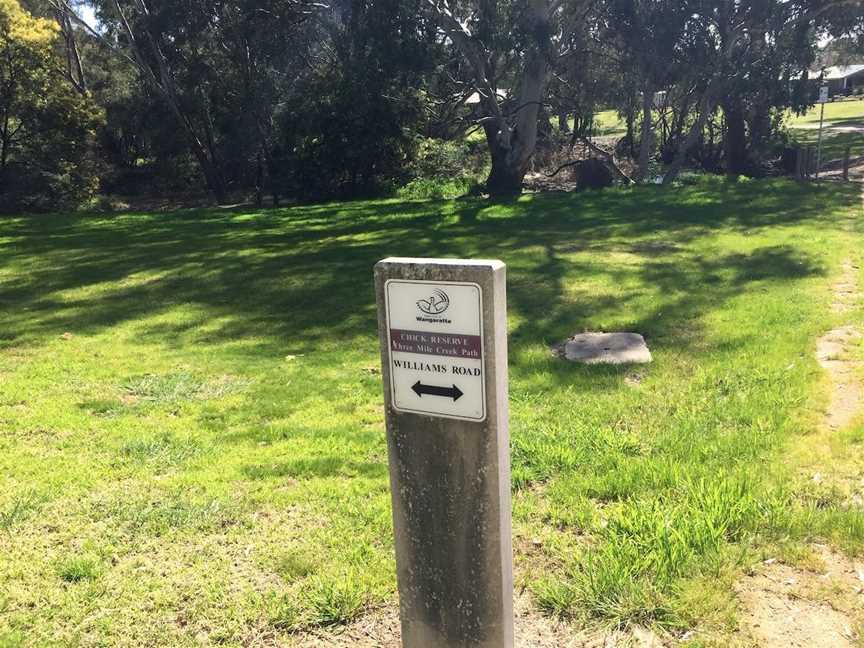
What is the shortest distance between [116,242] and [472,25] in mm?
10393

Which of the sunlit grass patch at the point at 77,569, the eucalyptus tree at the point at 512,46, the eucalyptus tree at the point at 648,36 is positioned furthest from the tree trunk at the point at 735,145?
the sunlit grass patch at the point at 77,569

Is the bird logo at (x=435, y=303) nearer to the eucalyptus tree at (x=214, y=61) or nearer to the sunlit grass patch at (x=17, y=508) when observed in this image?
the sunlit grass patch at (x=17, y=508)

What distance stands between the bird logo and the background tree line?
1696 centimetres

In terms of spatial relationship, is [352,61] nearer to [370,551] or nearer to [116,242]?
[116,242]

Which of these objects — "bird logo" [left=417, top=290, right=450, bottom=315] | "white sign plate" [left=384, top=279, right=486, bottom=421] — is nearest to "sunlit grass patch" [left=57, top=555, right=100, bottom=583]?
"white sign plate" [left=384, top=279, right=486, bottom=421]

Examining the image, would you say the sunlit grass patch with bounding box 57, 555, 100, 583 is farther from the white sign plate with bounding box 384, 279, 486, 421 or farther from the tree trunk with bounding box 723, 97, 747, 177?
the tree trunk with bounding box 723, 97, 747, 177

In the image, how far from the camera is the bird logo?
2.33 meters

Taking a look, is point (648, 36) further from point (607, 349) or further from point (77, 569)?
point (77, 569)

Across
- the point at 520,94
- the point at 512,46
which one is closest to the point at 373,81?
the point at 512,46

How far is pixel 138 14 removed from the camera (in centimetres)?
2322

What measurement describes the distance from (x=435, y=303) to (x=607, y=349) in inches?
187

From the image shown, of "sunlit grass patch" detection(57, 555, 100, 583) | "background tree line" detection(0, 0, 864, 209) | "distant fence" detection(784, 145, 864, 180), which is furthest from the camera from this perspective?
"distant fence" detection(784, 145, 864, 180)

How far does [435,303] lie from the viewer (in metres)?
2.36

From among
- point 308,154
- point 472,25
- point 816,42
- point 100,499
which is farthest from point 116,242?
point 816,42
